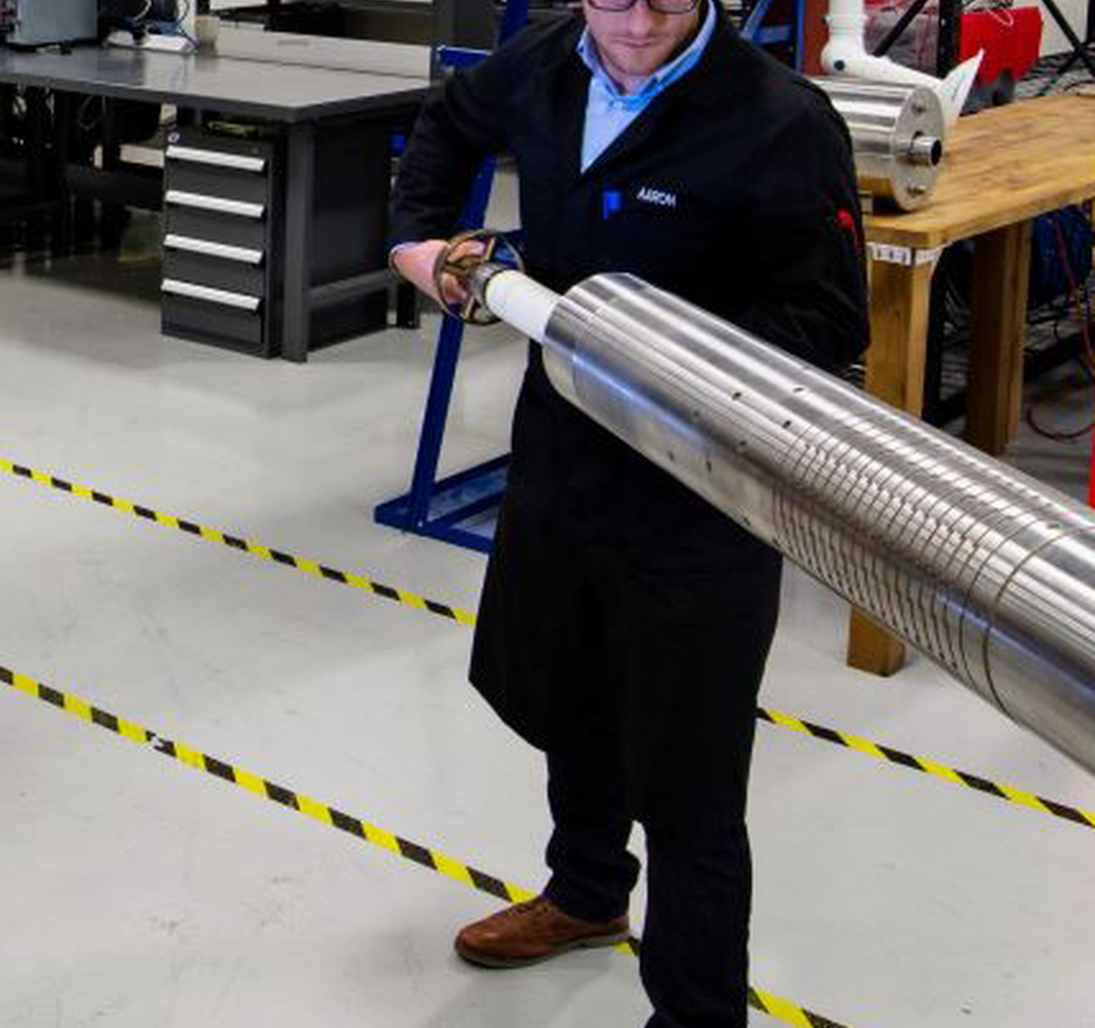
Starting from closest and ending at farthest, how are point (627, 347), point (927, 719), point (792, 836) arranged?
point (627, 347) → point (792, 836) → point (927, 719)

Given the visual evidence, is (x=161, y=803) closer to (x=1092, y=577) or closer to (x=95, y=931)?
(x=95, y=931)

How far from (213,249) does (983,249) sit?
7.74ft

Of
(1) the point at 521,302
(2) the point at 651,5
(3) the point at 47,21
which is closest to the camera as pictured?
(1) the point at 521,302

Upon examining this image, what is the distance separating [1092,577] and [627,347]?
0.46m

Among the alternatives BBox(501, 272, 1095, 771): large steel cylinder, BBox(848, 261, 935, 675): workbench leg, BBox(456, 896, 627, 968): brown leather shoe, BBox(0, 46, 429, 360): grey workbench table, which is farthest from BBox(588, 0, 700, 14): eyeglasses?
BBox(0, 46, 429, 360): grey workbench table

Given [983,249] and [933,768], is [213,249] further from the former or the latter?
[933,768]

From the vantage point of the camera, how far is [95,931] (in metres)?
2.50

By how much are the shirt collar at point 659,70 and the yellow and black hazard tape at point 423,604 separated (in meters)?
1.65

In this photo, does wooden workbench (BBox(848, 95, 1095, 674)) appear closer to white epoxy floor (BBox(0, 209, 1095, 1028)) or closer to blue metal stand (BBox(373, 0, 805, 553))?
white epoxy floor (BBox(0, 209, 1095, 1028))

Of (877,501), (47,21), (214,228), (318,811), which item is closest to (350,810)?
(318,811)

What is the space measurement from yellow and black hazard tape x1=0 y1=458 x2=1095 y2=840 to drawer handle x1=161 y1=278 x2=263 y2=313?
1.22m

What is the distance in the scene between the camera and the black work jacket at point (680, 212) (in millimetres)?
1783

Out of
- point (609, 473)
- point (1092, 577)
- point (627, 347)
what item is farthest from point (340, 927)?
point (1092, 577)

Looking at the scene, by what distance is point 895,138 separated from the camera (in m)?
3.22
